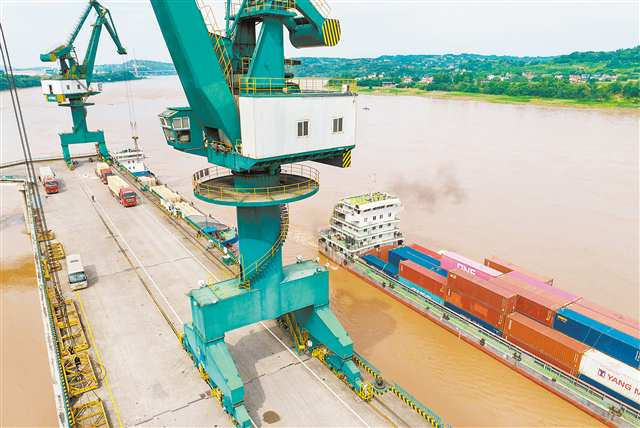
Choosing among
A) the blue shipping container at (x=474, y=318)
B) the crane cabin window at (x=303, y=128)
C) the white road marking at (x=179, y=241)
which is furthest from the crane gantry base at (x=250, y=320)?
the blue shipping container at (x=474, y=318)

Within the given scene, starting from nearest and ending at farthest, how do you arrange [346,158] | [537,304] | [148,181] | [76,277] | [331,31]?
[331,31]
[346,158]
[537,304]
[76,277]
[148,181]

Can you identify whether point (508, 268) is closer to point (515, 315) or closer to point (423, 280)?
point (515, 315)

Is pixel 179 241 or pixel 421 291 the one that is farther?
pixel 179 241

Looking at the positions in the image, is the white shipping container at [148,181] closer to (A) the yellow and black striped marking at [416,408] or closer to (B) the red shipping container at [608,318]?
(A) the yellow and black striped marking at [416,408]

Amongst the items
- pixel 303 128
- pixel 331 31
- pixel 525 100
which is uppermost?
pixel 331 31

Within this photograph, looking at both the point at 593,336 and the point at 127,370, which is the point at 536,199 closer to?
the point at 593,336

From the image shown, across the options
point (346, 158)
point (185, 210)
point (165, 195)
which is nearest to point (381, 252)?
point (346, 158)

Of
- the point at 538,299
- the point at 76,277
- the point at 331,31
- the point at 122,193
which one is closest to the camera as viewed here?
the point at 331,31

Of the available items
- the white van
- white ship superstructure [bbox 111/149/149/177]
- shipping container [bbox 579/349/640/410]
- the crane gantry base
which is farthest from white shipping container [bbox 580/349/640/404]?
white ship superstructure [bbox 111/149/149/177]
